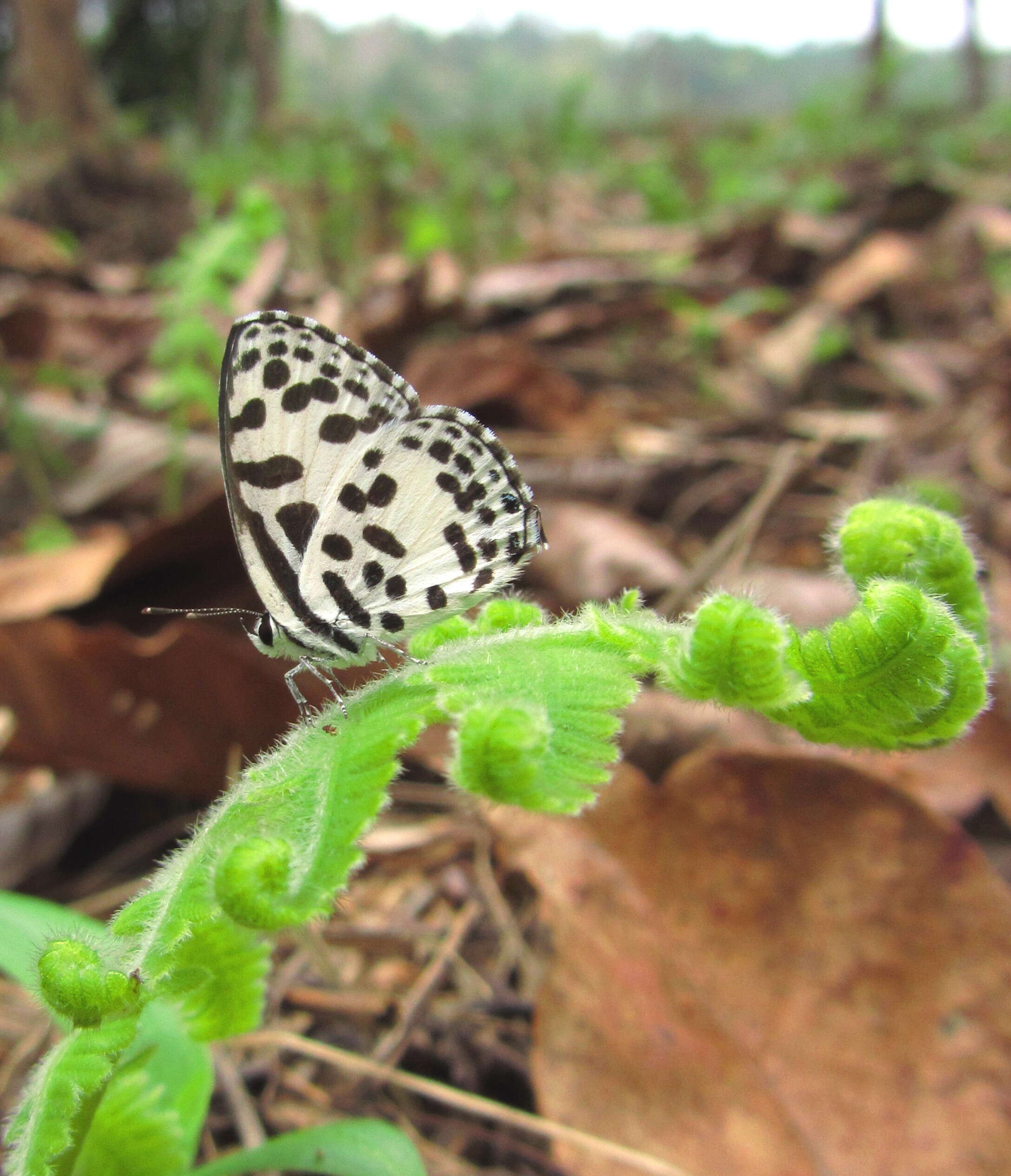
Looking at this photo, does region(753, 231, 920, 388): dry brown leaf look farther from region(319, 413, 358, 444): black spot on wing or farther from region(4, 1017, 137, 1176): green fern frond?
region(4, 1017, 137, 1176): green fern frond

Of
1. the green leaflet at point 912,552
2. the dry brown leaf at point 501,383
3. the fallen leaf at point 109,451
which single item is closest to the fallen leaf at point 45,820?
the fallen leaf at point 109,451

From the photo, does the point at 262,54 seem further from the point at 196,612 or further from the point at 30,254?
the point at 196,612

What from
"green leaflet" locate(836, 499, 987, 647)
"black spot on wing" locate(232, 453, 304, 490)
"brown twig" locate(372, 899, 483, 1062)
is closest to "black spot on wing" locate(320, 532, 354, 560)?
"black spot on wing" locate(232, 453, 304, 490)

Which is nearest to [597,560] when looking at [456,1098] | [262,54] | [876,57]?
[456,1098]

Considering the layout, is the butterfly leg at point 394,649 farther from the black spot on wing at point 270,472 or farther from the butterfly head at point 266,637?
the black spot on wing at point 270,472

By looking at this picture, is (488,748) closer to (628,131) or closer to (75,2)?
(75,2)

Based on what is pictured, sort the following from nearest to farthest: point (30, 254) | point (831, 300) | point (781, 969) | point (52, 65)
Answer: point (781, 969) < point (831, 300) < point (30, 254) < point (52, 65)
